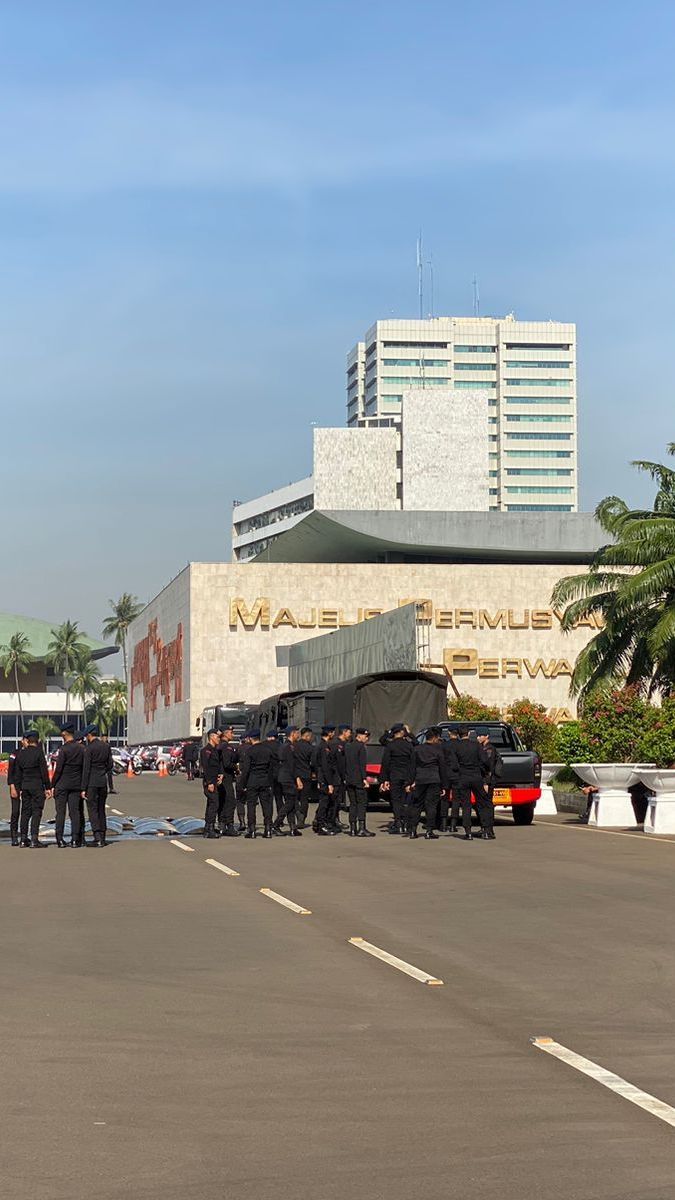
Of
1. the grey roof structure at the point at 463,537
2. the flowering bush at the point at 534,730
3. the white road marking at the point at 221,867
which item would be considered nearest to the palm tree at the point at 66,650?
the grey roof structure at the point at 463,537

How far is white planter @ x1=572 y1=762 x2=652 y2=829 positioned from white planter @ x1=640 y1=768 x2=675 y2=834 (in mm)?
2493

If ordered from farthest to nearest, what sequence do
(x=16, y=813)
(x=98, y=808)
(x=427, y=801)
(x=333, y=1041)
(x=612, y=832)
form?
(x=612, y=832) → (x=427, y=801) → (x=16, y=813) → (x=98, y=808) → (x=333, y=1041)

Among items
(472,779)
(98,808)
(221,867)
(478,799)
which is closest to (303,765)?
(472,779)

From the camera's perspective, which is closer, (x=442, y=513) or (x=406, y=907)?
(x=406, y=907)

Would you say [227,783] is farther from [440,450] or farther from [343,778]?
[440,450]

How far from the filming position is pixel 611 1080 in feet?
24.7

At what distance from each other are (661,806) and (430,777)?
3.91m

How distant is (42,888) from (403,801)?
11.6 m

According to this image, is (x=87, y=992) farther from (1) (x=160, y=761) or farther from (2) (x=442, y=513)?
(2) (x=442, y=513)

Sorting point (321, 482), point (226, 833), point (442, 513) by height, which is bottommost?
point (226, 833)

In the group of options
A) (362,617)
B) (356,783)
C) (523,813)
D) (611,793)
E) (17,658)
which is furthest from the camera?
(17,658)

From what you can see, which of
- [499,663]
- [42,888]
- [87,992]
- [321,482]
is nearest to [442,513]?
[499,663]

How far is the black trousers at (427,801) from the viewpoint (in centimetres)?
2697

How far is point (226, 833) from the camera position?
2822 centimetres
